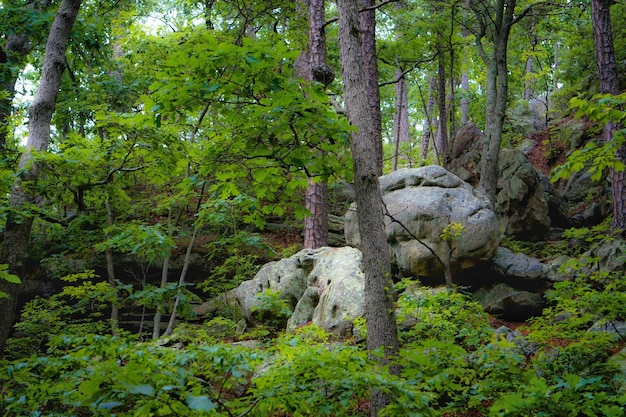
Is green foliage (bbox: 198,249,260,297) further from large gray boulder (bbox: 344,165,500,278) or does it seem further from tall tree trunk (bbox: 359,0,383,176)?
tall tree trunk (bbox: 359,0,383,176)

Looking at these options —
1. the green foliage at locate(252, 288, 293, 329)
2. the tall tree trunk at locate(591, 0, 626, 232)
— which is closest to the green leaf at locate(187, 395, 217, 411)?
the green foliage at locate(252, 288, 293, 329)

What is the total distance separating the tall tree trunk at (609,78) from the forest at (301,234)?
0.04 metres

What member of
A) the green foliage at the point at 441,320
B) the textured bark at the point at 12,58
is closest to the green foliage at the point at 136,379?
the green foliage at the point at 441,320

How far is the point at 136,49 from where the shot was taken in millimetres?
9227

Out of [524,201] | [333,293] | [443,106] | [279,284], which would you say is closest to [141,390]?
[333,293]

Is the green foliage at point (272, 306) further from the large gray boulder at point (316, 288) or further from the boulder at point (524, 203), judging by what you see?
the boulder at point (524, 203)

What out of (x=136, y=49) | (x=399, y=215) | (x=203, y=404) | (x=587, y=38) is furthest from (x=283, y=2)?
(x=587, y=38)

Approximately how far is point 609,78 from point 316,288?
6986 mm

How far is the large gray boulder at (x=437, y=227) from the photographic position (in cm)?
835

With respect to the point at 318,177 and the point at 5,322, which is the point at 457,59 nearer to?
the point at 318,177

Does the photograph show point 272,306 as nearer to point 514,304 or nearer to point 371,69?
point 514,304

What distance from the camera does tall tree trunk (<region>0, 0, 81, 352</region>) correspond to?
579cm

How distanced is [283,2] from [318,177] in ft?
20.4

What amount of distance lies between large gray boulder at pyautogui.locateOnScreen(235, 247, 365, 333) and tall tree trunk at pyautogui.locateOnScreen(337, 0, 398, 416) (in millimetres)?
2124
